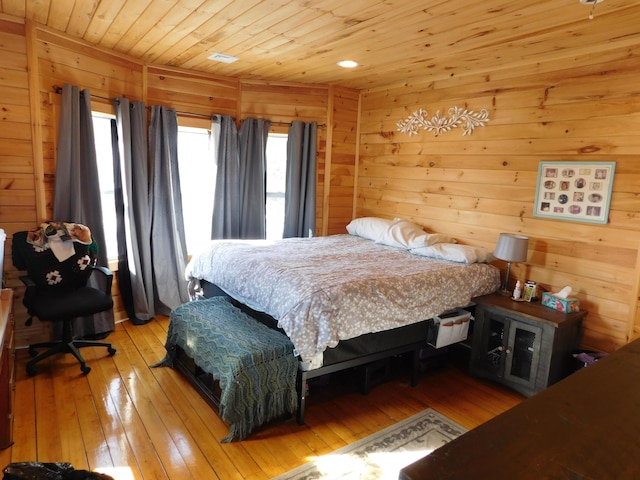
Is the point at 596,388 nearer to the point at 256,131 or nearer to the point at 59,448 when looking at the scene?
the point at 59,448

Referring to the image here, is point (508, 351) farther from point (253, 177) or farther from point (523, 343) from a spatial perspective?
point (253, 177)

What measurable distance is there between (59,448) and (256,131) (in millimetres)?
3210

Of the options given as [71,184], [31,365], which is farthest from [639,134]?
[31,365]

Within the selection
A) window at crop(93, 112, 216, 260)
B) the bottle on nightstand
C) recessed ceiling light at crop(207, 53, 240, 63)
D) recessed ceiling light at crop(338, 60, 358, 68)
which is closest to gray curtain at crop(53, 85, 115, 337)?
window at crop(93, 112, 216, 260)

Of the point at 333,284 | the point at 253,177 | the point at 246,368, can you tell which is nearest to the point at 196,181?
the point at 253,177

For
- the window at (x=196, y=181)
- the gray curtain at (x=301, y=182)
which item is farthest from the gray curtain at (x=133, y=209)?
the gray curtain at (x=301, y=182)

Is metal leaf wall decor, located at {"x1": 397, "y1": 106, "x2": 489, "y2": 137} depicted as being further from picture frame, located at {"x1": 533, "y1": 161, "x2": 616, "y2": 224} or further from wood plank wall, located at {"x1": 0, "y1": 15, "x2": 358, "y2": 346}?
wood plank wall, located at {"x1": 0, "y1": 15, "x2": 358, "y2": 346}

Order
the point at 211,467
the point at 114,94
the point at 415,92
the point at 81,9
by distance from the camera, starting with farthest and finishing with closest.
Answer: the point at 415,92
the point at 114,94
the point at 81,9
the point at 211,467

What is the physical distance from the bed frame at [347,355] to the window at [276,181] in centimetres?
172

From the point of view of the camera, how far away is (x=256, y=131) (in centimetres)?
443

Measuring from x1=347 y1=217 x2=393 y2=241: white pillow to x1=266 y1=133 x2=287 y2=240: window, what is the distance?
2.82 ft

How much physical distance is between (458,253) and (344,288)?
4.10 ft

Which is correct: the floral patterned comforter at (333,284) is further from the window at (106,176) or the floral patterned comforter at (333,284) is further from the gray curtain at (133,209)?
the window at (106,176)

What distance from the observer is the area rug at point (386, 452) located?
2.15 meters
